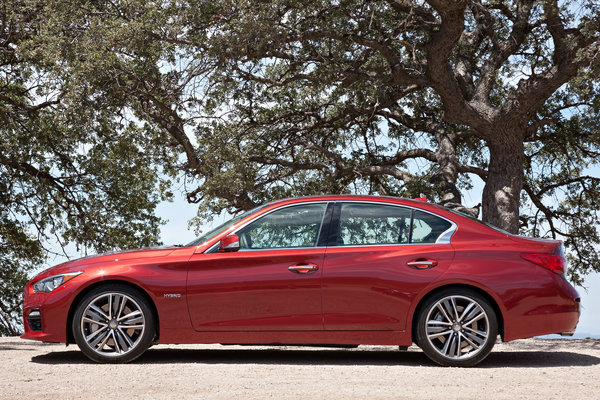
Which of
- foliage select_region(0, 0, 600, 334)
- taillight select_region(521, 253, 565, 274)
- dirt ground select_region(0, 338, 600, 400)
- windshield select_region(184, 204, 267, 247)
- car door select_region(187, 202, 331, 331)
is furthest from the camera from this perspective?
foliage select_region(0, 0, 600, 334)

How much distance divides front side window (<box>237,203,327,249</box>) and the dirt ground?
3.81 ft

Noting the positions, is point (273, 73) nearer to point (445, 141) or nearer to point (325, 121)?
point (325, 121)

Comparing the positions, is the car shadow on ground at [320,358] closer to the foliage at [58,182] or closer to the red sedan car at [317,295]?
the red sedan car at [317,295]

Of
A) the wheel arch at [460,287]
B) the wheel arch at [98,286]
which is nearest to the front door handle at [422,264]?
the wheel arch at [460,287]

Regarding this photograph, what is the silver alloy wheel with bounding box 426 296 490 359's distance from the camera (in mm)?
6742

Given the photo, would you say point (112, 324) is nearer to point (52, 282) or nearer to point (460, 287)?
point (52, 282)

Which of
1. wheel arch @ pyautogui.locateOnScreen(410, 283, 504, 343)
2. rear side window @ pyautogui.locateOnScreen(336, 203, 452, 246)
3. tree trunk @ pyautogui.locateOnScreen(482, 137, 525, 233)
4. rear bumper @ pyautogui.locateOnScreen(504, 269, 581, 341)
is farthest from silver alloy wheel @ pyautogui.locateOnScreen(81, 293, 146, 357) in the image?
tree trunk @ pyautogui.locateOnScreen(482, 137, 525, 233)

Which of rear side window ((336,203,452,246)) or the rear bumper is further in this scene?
rear side window ((336,203,452,246))

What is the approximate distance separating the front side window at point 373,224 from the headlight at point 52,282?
8.70 ft

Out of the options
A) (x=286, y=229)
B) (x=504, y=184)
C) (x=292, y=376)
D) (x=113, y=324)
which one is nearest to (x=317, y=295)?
(x=286, y=229)

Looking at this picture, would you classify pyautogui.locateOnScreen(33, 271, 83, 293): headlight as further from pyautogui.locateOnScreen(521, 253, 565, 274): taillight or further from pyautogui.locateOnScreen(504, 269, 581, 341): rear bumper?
pyautogui.locateOnScreen(521, 253, 565, 274): taillight

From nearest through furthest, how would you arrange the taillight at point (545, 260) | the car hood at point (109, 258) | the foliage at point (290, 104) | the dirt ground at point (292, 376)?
the dirt ground at point (292, 376)
the taillight at point (545, 260)
the car hood at point (109, 258)
the foliage at point (290, 104)

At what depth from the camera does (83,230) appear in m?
19.5

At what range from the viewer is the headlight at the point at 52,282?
22.6 ft
